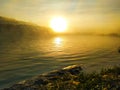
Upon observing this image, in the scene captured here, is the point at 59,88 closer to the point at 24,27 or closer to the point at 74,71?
the point at 74,71

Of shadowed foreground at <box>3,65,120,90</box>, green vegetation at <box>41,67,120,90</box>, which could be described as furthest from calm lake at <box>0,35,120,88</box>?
green vegetation at <box>41,67,120,90</box>

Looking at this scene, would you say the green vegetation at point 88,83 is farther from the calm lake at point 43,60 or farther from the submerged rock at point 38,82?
the calm lake at point 43,60

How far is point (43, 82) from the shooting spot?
66.7 feet

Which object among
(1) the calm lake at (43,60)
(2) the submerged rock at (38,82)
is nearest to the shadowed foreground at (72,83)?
(2) the submerged rock at (38,82)

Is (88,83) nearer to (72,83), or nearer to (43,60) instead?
(72,83)

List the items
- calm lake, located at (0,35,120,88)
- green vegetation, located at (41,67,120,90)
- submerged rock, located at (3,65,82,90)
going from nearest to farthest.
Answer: green vegetation, located at (41,67,120,90), submerged rock, located at (3,65,82,90), calm lake, located at (0,35,120,88)

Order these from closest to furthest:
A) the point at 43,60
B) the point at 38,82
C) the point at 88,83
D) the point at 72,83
A: the point at 88,83 → the point at 72,83 → the point at 38,82 → the point at 43,60

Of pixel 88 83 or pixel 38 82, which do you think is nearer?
pixel 88 83

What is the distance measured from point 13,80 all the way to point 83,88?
10865 mm

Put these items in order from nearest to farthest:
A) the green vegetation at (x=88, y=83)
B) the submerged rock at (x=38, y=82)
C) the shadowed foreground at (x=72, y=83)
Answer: the green vegetation at (x=88, y=83) → the shadowed foreground at (x=72, y=83) → the submerged rock at (x=38, y=82)

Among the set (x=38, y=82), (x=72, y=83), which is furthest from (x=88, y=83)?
(x=38, y=82)

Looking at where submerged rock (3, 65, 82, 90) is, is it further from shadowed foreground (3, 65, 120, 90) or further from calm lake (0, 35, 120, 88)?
calm lake (0, 35, 120, 88)

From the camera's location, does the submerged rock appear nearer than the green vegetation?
No

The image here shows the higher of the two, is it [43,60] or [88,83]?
[43,60]
